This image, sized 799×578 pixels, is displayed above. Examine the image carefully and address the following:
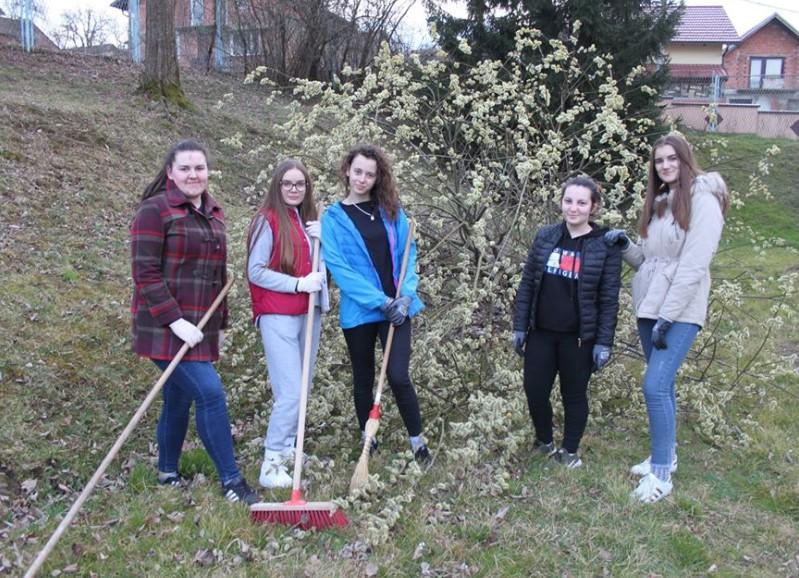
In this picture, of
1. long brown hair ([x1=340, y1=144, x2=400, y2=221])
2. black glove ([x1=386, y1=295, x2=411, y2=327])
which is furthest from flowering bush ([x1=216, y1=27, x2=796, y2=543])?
long brown hair ([x1=340, y1=144, x2=400, y2=221])

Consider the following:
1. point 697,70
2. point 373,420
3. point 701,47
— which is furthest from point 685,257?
point 701,47

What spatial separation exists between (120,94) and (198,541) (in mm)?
11357

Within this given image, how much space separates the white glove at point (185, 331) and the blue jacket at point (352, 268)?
3.06ft

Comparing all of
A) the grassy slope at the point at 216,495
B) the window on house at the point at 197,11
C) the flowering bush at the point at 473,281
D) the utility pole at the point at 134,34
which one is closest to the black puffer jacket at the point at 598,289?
the flowering bush at the point at 473,281

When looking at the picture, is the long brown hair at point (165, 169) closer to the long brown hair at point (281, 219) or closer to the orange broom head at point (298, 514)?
the long brown hair at point (281, 219)

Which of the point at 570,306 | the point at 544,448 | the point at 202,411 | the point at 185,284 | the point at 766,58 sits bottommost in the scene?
the point at 544,448

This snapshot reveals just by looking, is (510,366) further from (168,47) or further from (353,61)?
(353,61)

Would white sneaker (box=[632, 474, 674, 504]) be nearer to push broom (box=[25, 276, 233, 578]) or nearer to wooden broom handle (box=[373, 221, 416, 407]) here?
wooden broom handle (box=[373, 221, 416, 407])

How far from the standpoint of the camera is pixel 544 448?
489 centimetres

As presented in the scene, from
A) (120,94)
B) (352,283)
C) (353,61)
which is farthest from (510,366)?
(353,61)

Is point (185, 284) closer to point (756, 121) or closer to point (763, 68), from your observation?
point (756, 121)

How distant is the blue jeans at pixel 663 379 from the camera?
4238mm

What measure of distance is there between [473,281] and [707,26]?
36450 millimetres

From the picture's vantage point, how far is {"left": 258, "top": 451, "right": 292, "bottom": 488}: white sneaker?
14.1 feet
